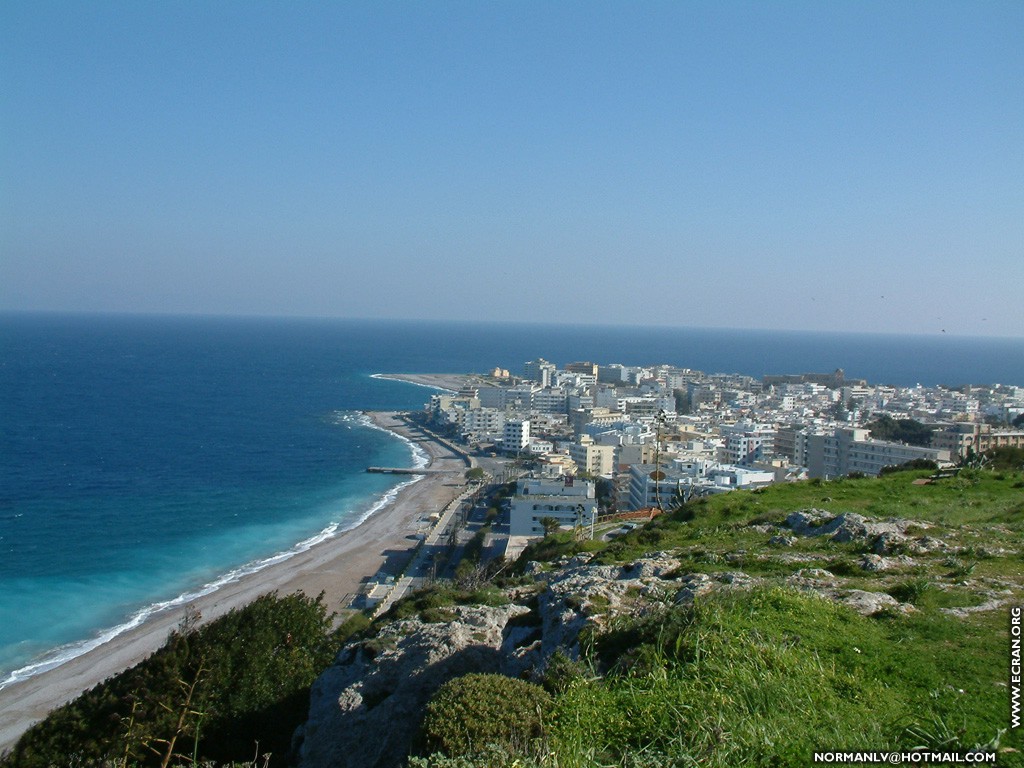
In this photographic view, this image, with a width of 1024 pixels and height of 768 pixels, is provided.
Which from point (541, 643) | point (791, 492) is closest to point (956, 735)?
point (541, 643)

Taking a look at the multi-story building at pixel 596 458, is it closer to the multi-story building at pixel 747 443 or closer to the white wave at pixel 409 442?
the multi-story building at pixel 747 443

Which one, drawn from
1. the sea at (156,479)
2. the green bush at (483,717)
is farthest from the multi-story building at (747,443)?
the green bush at (483,717)

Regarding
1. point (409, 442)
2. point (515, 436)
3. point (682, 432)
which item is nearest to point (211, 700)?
point (409, 442)

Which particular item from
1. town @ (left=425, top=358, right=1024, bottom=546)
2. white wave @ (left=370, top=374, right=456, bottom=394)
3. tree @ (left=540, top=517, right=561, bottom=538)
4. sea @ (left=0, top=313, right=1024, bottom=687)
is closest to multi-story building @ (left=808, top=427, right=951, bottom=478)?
town @ (left=425, top=358, right=1024, bottom=546)

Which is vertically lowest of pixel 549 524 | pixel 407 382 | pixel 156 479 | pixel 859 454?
pixel 156 479

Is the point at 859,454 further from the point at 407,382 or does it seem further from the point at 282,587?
the point at 407,382

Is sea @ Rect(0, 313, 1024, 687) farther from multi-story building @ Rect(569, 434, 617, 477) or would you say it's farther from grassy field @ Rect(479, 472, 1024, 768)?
grassy field @ Rect(479, 472, 1024, 768)
